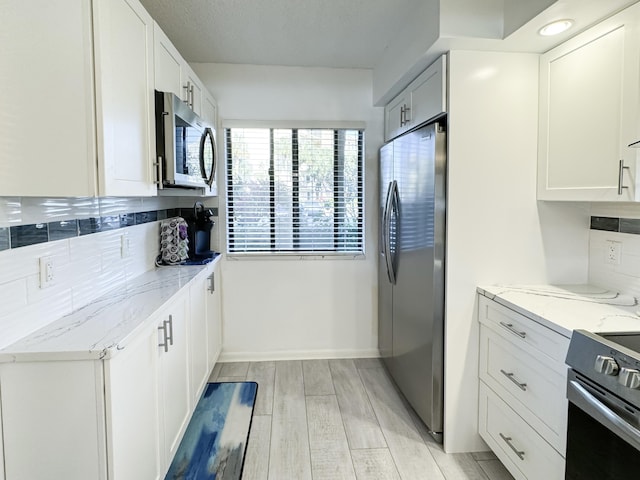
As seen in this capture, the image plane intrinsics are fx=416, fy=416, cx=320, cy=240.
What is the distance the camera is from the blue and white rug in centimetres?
212

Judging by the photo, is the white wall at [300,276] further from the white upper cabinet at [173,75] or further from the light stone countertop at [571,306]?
the light stone countertop at [571,306]

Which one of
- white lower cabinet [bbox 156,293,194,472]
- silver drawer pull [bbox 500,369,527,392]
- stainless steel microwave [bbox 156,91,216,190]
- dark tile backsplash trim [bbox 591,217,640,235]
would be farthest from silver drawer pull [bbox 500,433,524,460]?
stainless steel microwave [bbox 156,91,216,190]

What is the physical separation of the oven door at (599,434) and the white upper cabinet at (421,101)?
1.46 meters

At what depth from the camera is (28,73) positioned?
1257 millimetres

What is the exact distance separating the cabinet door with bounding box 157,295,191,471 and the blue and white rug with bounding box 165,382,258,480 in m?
0.18

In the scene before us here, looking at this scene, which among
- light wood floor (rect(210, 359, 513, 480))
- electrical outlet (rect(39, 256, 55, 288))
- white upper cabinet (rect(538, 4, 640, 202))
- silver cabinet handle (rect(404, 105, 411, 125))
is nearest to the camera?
electrical outlet (rect(39, 256, 55, 288))

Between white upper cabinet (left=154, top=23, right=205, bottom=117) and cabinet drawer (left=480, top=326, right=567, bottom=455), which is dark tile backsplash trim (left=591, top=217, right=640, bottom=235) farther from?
white upper cabinet (left=154, top=23, right=205, bottom=117)

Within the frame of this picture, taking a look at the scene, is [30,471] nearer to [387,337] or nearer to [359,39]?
[387,337]

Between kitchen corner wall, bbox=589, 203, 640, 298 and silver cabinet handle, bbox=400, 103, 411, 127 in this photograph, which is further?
silver cabinet handle, bbox=400, 103, 411, 127

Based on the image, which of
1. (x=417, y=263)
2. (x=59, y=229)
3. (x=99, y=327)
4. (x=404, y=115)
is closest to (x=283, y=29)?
(x=404, y=115)

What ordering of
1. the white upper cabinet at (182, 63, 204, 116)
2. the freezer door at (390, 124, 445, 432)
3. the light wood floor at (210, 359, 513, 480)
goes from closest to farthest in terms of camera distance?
1. the light wood floor at (210, 359, 513, 480)
2. the freezer door at (390, 124, 445, 432)
3. the white upper cabinet at (182, 63, 204, 116)

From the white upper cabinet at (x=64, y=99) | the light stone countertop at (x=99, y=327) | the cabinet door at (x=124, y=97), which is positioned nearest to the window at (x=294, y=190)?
the light stone countertop at (x=99, y=327)

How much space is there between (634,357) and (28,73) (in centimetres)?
197

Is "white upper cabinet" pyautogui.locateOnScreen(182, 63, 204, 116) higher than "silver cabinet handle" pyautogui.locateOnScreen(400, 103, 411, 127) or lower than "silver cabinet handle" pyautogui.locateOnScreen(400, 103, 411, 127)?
higher
